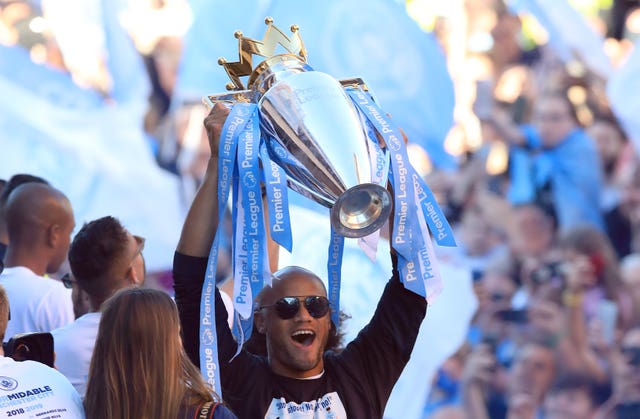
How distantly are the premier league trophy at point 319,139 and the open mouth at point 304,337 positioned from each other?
17.4 inches

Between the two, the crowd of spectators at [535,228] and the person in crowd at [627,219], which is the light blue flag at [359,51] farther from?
the person in crowd at [627,219]

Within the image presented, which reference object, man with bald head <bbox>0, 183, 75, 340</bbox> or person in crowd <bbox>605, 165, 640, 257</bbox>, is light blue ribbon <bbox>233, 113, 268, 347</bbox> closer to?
man with bald head <bbox>0, 183, 75, 340</bbox>

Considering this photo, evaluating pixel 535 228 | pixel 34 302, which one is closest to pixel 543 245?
pixel 535 228

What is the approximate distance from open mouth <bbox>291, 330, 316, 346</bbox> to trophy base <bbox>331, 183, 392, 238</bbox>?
0.59m

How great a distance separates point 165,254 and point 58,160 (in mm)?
926

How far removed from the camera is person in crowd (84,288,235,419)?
96.0 inches

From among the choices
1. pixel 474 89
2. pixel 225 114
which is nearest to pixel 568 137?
pixel 474 89

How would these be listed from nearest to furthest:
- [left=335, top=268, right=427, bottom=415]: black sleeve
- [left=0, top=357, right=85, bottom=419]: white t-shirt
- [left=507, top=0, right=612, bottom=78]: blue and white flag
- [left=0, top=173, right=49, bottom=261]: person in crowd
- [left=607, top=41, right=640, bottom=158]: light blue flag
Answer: [left=0, top=357, right=85, bottom=419]: white t-shirt → [left=335, top=268, right=427, bottom=415]: black sleeve → [left=0, top=173, right=49, bottom=261]: person in crowd → [left=607, top=41, right=640, bottom=158]: light blue flag → [left=507, top=0, right=612, bottom=78]: blue and white flag

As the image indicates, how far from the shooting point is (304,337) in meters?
2.97

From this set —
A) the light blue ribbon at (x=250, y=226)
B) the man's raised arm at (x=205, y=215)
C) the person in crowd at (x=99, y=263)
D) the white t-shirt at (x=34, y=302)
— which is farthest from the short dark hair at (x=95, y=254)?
the light blue ribbon at (x=250, y=226)

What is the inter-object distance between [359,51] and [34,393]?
17.1 feet

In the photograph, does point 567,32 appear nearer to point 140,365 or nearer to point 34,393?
point 140,365

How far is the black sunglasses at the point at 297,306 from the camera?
2977 millimetres

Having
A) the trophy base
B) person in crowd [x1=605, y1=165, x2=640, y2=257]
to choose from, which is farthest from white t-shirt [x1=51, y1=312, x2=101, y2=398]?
person in crowd [x1=605, y1=165, x2=640, y2=257]
